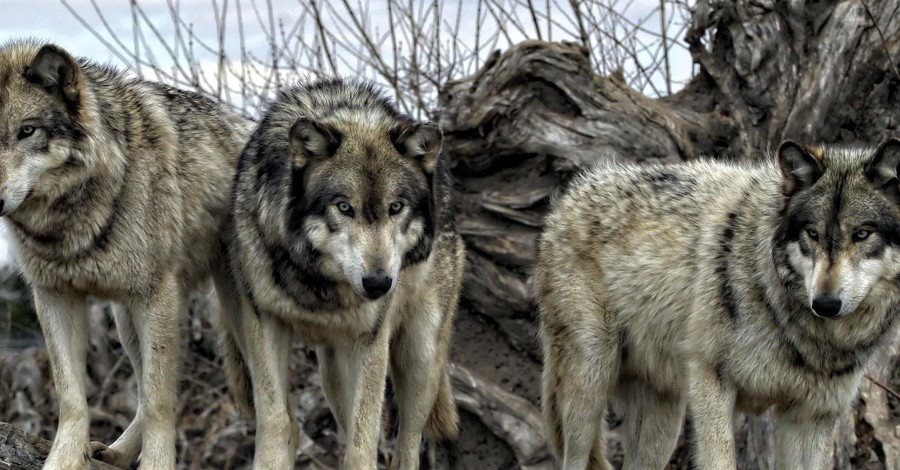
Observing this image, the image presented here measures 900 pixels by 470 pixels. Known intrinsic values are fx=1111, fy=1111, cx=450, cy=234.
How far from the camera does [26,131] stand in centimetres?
479

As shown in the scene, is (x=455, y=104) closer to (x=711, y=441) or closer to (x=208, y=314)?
(x=208, y=314)

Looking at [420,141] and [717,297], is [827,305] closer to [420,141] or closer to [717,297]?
[717,297]

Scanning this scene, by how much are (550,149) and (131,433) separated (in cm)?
369

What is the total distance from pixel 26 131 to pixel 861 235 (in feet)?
12.2

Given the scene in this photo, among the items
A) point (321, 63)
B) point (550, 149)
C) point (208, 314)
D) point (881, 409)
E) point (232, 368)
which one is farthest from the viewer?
point (321, 63)

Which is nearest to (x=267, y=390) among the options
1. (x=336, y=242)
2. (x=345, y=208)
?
(x=336, y=242)

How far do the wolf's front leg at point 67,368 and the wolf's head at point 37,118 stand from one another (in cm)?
62

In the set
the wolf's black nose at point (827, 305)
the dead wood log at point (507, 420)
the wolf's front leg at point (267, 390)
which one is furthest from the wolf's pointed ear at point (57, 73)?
the dead wood log at point (507, 420)

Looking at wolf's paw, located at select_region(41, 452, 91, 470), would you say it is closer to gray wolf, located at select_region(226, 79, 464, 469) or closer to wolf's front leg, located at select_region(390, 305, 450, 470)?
gray wolf, located at select_region(226, 79, 464, 469)

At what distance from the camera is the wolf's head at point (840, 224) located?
4922 millimetres

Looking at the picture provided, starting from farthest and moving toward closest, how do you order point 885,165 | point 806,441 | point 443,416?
1. point 443,416
2. point 806,441
3. point 885,165

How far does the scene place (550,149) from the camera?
802cm

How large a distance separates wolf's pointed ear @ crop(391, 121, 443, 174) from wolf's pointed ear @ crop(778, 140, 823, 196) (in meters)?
1.65

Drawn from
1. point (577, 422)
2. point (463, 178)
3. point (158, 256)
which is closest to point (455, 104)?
point (463, 178)
